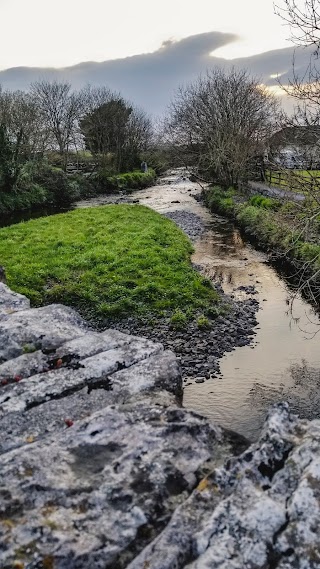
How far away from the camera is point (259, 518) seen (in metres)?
4.30

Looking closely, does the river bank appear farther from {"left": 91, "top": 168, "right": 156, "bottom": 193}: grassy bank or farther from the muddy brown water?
{"left": 91, "top": 168, "right": 156, "bottom": 193}: grassy bank

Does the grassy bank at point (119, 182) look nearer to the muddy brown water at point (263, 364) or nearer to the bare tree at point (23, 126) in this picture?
the bare tree at point (23, 126)

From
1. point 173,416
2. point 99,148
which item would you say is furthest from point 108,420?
point 99,148

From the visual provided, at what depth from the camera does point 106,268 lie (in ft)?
65.1

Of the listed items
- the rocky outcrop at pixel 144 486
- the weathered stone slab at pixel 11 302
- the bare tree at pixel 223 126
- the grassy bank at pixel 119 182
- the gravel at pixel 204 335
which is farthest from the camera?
the grassy bank at pixel 119 182

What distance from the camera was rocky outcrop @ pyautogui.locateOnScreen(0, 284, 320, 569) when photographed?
13.6 ft

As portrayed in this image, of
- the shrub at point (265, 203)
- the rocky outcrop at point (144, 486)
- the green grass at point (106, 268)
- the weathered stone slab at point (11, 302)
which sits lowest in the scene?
the green grass at point (106, 268)

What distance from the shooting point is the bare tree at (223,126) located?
39.8m

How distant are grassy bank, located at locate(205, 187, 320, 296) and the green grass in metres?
4.07

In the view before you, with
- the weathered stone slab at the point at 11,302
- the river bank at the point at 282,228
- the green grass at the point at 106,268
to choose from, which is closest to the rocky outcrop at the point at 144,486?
the weathered stone slab at the point at 11,302

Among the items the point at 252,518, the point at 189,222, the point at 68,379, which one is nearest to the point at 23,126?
the point at 189,222

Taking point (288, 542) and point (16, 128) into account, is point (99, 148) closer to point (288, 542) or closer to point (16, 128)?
point (16, 128)

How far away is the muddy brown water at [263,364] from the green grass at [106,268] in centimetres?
207

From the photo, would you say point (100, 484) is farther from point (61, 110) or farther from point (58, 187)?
point (61, 110)
